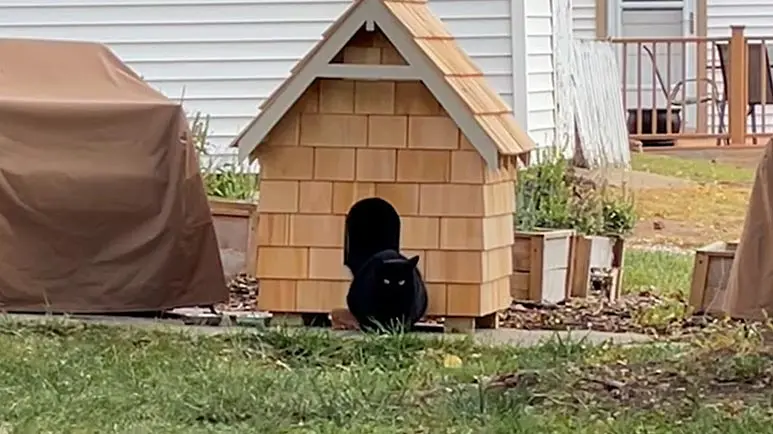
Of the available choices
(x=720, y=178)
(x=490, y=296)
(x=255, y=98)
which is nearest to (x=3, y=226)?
(x=490, y=296)

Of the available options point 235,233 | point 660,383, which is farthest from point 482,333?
point 235,233

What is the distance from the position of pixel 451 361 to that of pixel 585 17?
14.0 meters

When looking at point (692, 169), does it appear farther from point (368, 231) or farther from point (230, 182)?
point (368, 231)

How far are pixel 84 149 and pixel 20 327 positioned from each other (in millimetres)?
1086

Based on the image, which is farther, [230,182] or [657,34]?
[657,34]

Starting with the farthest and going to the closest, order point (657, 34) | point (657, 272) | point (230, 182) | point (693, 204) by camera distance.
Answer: point (657, 34)
point (693, 204)
point (230, 182)
point (657, 272)

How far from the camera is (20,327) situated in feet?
23.2

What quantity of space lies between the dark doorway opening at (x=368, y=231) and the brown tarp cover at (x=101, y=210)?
0.74m

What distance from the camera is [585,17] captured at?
19.8 m

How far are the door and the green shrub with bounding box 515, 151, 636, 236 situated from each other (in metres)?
9.14

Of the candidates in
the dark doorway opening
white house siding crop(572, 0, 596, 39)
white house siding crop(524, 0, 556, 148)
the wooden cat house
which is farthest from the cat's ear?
white house siding crop(572, 0, 596, 39)

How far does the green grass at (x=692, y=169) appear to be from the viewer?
1519 centimetres

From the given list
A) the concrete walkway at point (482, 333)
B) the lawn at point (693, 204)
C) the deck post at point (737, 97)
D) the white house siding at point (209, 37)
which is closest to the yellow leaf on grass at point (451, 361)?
Answer: the concrete walkway at point (482, 333)

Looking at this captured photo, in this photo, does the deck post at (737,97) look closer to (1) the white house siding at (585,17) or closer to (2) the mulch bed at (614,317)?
(1) the white house siding at (585,17)
